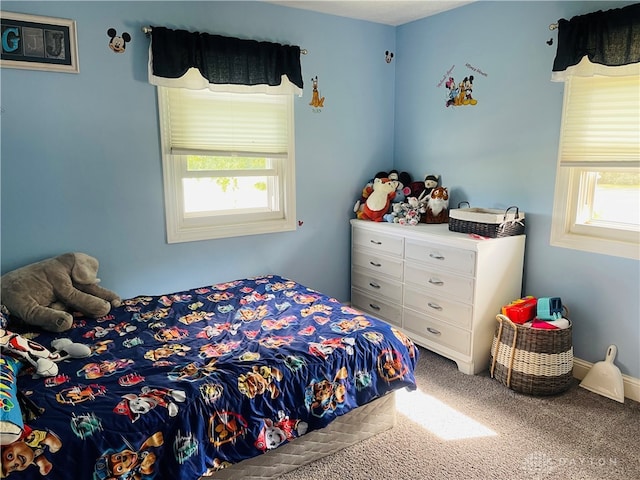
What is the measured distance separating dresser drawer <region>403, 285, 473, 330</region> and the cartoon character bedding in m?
0.71

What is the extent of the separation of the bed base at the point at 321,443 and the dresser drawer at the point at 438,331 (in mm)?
825

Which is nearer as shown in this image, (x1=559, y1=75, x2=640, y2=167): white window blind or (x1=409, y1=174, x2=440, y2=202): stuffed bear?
(x1=559, y1=75, x2=640, y2=167): white window blind

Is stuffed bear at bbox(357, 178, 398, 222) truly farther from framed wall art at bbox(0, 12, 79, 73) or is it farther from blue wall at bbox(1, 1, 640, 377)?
framed wall art at bbox(0, 12, 79, 73)

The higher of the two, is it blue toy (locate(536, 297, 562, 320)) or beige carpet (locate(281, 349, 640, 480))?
blue toy (locate(536, 297, 562, 320))

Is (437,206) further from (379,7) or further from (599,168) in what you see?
(379,7)

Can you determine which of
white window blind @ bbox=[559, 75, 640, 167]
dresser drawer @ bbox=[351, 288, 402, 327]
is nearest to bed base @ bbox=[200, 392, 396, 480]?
dresser drawer @ bbox=[351, 288, 402, 327]

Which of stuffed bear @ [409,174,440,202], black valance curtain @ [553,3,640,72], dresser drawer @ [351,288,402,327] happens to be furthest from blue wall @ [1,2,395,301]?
black valance curtain @ [553,3,640,72]

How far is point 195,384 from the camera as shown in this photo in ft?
5.77

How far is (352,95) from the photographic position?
3.69 m

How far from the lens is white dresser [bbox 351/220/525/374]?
2.86m

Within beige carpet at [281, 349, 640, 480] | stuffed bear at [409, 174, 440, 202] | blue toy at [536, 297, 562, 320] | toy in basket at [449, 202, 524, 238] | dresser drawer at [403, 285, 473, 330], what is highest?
stuffed bear at [409, 174, 440, 202]

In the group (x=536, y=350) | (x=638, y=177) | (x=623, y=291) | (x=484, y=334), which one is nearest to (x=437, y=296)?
(x=484, y=334)

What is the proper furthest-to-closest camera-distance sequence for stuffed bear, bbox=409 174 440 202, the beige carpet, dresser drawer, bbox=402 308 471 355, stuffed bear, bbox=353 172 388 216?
stuffed bear, bbox=353 172 388 216 → stuffed bear, bbox=409 174 440 202 → dresser drawer, bbox=402 308 471 355 → the beige carpet

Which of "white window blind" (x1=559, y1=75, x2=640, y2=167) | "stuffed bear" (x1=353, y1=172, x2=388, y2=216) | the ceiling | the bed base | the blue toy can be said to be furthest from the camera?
"stuffed bear" (x1=353, y1=172, x2=388, y2=216)
